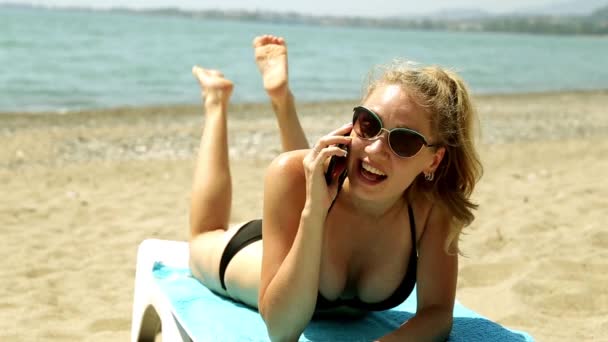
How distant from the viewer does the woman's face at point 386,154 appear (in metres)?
2.49

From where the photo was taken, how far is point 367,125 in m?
2.51

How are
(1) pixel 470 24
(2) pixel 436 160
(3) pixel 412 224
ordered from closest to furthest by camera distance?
(2) pixel 436 160, (3) pixel 412 224, (1) pixel 470 24

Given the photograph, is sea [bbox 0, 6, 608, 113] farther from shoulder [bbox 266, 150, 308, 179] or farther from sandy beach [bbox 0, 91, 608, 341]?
shoulder [bbox 266, 150, 308, 179]

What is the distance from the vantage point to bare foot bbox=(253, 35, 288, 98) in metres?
4.12

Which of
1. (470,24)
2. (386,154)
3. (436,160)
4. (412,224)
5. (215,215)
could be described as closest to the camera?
(386,154)

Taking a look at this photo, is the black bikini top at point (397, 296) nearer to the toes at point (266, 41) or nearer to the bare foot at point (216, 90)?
the bare foot at point (216, 90)

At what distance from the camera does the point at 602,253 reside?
185 inches

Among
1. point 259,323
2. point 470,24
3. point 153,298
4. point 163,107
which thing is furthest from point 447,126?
point 470,24

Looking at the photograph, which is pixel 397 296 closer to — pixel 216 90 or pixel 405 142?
pixel 405 142

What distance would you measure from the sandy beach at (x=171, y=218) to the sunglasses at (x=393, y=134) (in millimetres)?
677

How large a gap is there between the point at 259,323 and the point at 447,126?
1089 mm

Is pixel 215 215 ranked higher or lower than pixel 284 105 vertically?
lower

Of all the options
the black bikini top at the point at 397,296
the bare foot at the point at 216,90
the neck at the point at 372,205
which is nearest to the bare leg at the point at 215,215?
the bare foot at the point at 216,90

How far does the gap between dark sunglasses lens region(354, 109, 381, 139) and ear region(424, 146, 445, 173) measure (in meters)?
0.29
